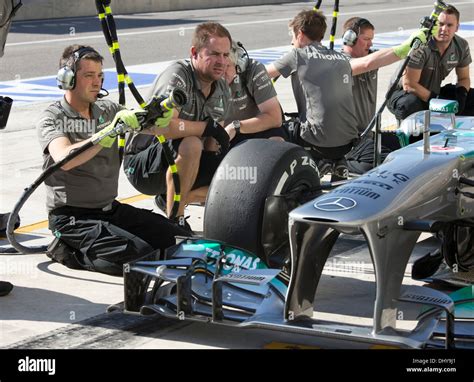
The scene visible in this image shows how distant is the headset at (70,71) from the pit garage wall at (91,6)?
62.6 feet

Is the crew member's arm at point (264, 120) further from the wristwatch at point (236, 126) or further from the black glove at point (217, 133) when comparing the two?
the black glove at point (217, 133)

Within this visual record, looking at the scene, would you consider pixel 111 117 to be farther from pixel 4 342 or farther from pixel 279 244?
pixel 4 342

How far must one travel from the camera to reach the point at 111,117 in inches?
275

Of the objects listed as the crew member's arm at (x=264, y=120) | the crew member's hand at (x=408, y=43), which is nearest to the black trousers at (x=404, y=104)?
the crew member's hand at (x=408, y=43)

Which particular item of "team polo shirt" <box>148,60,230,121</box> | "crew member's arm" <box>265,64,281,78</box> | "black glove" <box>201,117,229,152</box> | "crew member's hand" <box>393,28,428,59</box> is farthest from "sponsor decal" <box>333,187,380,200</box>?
"crew member's arm" <box>265,64,281,78</box>

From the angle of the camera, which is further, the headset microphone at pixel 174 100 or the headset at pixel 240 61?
the headset at pixel 240 61

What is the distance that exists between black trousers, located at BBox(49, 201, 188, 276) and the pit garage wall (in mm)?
19202

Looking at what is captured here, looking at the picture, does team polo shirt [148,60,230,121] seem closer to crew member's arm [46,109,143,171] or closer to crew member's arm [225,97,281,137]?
crew member's arm [225,97,281,137]

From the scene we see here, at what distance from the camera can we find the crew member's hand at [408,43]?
26.9ft

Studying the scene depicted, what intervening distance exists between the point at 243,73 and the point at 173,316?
304cm

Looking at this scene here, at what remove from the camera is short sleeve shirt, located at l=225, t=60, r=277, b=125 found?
8.02 meters

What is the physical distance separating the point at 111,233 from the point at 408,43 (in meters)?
3.08

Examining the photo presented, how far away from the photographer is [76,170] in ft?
21.9
